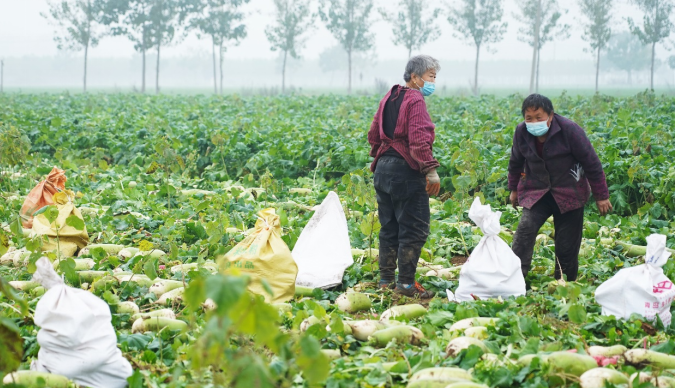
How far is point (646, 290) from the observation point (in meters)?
3.78

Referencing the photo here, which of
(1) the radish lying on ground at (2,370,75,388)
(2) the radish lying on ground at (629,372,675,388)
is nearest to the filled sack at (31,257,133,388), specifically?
(1) the radish lying on ground at (2,370,75,388)

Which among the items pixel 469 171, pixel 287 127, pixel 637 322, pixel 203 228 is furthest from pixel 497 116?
pixel 637 322

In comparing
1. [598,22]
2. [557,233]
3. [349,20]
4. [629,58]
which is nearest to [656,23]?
[598,22]

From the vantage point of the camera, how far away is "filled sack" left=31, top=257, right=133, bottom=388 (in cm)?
300

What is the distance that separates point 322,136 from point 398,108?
6123mm

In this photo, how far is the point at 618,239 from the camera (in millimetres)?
6172

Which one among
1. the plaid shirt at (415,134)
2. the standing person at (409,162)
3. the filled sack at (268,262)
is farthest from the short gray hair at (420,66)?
the filled sack at (268,262)

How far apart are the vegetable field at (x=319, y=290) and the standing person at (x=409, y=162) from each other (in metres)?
0.37

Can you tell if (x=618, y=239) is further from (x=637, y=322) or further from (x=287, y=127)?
(x=287, y=127)

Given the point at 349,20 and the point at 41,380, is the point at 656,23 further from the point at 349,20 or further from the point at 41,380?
the point at 41,380

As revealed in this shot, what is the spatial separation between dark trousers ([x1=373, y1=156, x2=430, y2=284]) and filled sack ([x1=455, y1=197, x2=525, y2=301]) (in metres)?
0.36

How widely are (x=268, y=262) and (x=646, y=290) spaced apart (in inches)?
91.0

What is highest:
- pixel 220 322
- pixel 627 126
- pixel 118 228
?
pixel 627 126

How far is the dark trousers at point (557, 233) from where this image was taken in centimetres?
473
